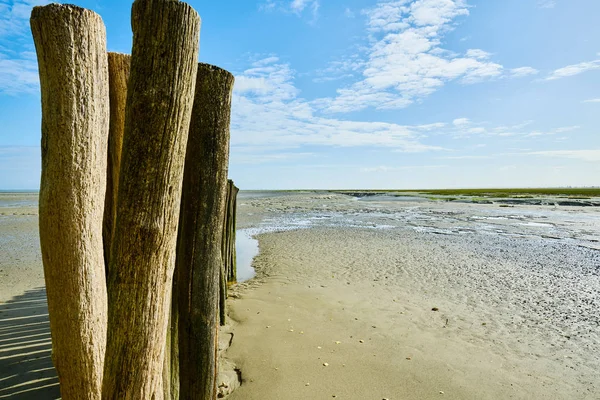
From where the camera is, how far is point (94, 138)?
7.97ft

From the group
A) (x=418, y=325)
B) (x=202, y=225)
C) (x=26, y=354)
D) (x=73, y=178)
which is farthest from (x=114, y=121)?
(x=418, y=325)

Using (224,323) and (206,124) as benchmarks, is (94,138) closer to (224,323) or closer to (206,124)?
(206,124)

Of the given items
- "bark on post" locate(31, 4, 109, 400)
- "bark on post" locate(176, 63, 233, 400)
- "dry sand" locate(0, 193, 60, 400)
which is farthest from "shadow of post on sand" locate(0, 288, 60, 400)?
"bark on post" locate(176, 63, 233, 400)

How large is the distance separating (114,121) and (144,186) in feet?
3.97

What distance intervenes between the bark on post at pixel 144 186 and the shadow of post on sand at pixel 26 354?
242 centimetres

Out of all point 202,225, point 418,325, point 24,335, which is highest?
point 202,225

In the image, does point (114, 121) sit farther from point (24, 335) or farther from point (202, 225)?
point (24, 335)

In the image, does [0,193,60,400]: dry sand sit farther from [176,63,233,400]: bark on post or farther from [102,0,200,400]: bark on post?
[102,0,200,400]: bark on post

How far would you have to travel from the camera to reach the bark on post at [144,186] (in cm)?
209

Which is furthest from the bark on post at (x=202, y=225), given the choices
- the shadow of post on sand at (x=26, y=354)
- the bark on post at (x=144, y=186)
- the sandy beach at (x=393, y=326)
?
the shadow of post on sand at (x=26, y=354)

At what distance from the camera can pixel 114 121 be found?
2988 millimetres

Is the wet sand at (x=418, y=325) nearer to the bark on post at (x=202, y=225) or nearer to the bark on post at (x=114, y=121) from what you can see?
the bark on post at (x=202, y=225)

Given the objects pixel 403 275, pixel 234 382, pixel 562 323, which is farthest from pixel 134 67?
pixel 403 275

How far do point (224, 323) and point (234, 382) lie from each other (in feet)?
5.14
